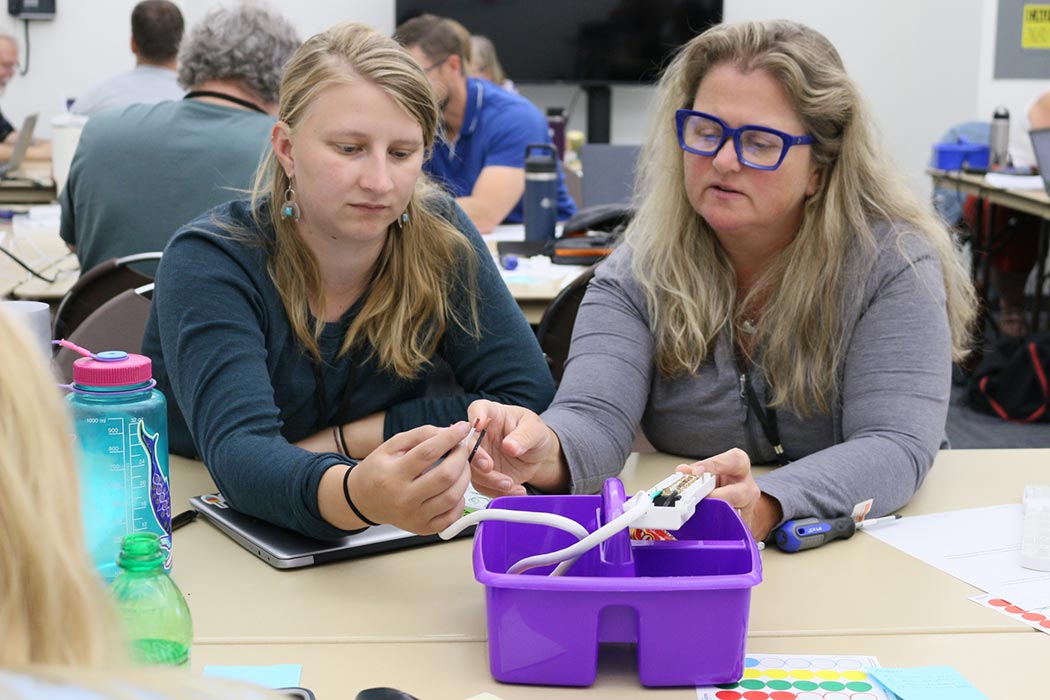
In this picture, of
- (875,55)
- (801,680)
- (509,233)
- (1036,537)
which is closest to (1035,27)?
(875,55)

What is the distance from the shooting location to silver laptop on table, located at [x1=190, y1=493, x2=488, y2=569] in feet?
4.37

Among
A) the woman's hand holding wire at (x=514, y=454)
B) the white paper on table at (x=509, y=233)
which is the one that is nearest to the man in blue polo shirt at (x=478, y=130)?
the white paper on table at (x=509, y=233)

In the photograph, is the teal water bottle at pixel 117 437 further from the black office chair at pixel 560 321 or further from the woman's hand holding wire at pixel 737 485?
the black office chair at pixel 560 321

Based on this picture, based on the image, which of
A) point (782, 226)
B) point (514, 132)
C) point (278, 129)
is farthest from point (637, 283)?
point (514, 132)

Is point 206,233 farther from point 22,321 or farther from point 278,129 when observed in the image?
point 22,321

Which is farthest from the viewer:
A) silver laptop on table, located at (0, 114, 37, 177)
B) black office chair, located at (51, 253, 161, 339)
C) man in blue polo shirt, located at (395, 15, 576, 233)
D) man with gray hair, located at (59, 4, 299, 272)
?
silver laptop on table, located at (0, 114, 37, 177)

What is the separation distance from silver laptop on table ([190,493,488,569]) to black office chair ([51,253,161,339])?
0.89 meters

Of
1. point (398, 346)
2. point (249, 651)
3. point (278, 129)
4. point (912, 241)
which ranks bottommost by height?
point (249, 651)

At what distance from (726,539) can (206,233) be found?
81 centimetres

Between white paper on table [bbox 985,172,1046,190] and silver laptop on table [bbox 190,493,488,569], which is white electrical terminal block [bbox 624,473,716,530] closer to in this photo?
silver laptop on table [bbox 190,493,488,569]

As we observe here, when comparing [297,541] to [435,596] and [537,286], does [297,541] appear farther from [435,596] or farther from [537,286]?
[537,286]

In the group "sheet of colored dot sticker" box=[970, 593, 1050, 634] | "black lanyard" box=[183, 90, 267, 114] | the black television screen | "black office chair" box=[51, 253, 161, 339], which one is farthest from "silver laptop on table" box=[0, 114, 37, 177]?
"sheet of colored dot sticker" box=[970, 593, 1050, 634]

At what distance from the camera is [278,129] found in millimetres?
1656

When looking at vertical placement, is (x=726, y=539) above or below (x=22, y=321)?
below
